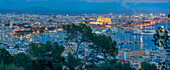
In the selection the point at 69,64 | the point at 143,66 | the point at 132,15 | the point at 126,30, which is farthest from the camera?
the point at 132,15

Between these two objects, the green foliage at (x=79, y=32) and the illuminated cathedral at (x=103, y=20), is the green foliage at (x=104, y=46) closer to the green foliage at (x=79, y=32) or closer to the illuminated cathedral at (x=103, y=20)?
the green foliage at (x=79, y=32)

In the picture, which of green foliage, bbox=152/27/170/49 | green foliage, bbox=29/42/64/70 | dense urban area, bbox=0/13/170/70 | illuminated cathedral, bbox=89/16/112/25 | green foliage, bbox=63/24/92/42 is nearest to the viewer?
green foliage, bbox=152/27/170/49

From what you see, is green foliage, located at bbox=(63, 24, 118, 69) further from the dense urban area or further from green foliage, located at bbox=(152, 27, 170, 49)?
green foliage, located at bbox=(152, 27, 170, 49)

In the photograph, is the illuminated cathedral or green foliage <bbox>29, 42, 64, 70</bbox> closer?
green foliage <bbox>29, 42, 64, 70</bbox>

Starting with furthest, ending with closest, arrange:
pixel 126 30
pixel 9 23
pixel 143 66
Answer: pixel 126 30 < pixel 9 23 < pixel 143 66

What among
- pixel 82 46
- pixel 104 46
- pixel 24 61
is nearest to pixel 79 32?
pixel 104 46

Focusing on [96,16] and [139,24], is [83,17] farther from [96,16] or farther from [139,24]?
[139,24]

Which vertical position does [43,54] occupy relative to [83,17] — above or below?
below

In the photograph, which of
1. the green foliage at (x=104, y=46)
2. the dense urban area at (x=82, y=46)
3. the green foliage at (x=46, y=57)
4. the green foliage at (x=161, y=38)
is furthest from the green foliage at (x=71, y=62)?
the green foliage at (x=161, y=38)

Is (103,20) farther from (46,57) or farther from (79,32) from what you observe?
(46,57)

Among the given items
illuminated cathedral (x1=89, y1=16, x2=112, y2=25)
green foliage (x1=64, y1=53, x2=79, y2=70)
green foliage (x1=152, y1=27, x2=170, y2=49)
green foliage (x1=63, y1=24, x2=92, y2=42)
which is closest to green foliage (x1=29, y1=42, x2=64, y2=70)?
green foliage (x1=64, y1=53, x2=79, y2=70)

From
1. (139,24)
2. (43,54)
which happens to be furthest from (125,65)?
(139,24)
